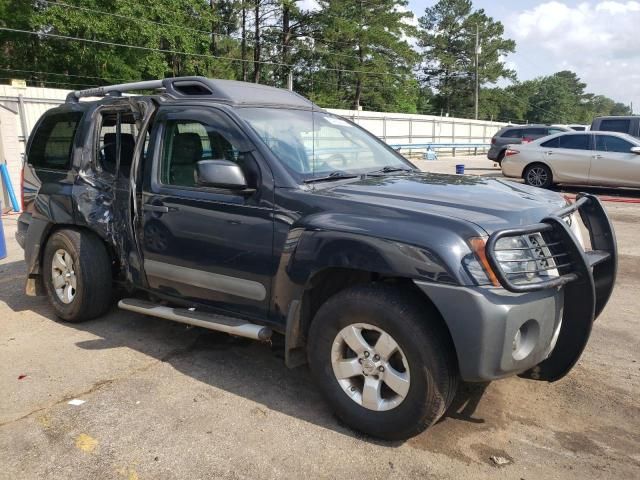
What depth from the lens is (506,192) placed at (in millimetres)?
3488

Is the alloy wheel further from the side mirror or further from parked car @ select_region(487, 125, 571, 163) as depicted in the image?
parked car @ select_region(487, 125, 571, 163)

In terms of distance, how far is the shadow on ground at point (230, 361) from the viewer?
342 centimetres

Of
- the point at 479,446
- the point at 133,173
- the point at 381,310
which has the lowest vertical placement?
the point at 479,446

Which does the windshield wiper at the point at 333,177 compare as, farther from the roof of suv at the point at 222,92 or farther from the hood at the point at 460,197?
the roof of suv at the point at 222,92

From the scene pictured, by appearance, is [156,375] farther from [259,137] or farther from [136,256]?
[259,137]

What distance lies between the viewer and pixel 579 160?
13.1 m

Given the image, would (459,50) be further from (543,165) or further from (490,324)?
(490,324)

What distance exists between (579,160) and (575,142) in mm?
511

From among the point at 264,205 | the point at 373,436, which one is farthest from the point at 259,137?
the point at 373,436

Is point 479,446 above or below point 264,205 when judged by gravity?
below

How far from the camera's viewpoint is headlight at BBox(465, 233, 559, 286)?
268cm

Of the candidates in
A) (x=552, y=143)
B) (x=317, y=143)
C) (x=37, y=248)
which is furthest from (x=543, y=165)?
(x=37, y=248)

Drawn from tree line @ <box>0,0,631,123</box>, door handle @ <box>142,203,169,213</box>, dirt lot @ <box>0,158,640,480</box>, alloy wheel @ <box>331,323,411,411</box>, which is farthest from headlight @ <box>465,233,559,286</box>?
tree line @ <box>0,0,631,123</box>

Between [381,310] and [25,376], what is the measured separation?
2.61 m
